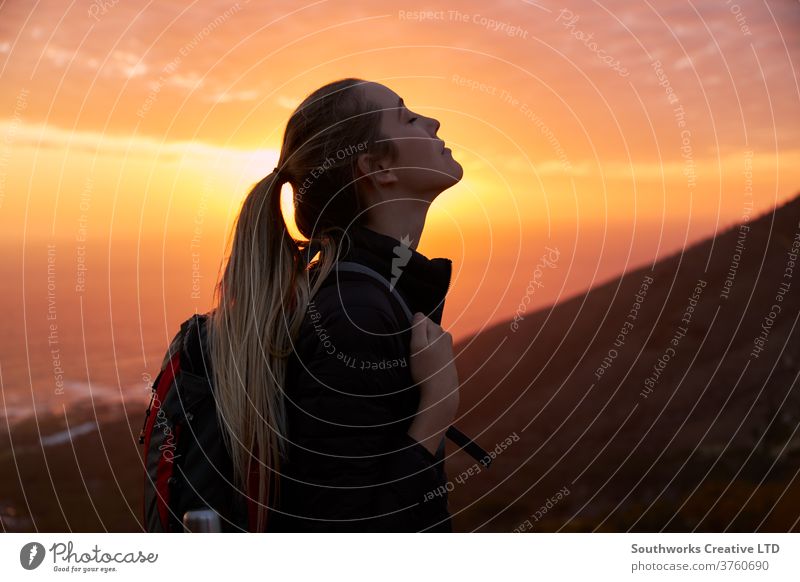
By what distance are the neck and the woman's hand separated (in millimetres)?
323

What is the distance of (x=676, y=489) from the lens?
514cm

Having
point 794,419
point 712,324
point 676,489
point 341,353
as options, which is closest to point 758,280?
point 712,324

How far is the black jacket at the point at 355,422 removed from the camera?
2.03 metres

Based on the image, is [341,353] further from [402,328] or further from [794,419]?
[794,419]

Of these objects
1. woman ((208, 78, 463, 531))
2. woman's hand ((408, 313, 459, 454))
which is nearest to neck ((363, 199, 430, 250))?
woman ((208, 78, 463, 531))

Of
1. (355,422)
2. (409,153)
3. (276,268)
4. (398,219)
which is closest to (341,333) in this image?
(355,422)

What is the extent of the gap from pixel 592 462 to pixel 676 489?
1.74ft

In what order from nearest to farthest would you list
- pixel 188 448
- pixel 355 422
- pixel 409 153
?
pixel 355 422, pixel 188 448, pixel 409 153

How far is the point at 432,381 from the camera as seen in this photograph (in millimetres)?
2162

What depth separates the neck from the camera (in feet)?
7.83

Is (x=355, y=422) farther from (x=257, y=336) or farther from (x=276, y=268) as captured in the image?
(x=276, y=268)

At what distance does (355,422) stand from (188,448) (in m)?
0.45

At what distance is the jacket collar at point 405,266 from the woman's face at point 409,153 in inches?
6.6

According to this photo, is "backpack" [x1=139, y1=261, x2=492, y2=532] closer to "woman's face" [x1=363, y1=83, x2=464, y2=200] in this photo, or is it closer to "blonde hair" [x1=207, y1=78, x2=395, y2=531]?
"blonde hair" [x1=207, y1=78, x2=395, y2=531]
